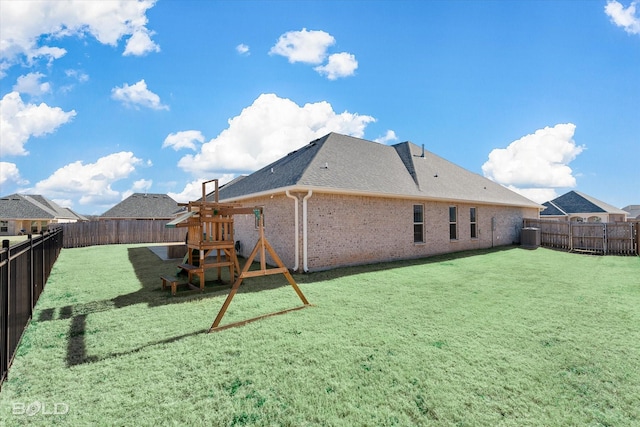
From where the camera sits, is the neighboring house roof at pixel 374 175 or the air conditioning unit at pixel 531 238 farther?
the air conditioning unit at pixel 531 238

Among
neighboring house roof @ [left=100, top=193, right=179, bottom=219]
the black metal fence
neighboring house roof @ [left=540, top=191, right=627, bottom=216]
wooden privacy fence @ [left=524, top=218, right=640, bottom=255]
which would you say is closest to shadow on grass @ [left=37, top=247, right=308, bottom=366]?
the black metal fence

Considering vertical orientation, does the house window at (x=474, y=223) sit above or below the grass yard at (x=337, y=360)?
above

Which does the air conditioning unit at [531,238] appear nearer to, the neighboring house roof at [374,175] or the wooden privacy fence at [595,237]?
the wooden privacy fence at [595,237]

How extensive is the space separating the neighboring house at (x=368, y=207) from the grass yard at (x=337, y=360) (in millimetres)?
3399

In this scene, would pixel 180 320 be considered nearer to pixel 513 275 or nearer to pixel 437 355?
pixel 437 355

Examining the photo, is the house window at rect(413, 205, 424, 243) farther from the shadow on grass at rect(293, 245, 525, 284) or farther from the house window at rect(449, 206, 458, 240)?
the house window at rect(449, 206, 458, 240)

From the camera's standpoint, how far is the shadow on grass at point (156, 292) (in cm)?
467

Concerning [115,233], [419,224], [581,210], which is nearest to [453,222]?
[419,224]

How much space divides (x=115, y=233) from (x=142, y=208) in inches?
583

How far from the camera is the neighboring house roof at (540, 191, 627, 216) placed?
3212 cm

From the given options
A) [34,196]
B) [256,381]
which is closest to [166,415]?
[256,381]

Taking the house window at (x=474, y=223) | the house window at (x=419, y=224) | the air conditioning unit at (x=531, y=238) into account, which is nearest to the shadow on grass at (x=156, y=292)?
the house window at (x=419, y=224)

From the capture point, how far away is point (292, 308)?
6277mm

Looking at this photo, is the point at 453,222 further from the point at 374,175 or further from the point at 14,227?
the point at 14,227
